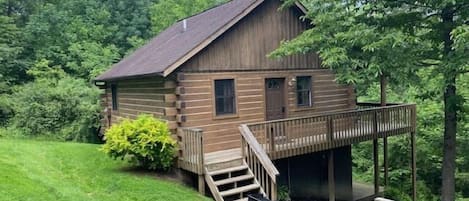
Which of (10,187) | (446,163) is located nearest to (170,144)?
(10,187)

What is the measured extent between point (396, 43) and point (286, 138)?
3.60m

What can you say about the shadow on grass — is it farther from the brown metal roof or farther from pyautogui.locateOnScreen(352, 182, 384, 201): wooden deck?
pyautogui.locateOnScreen(352, 182, 384, 201): wooden deck

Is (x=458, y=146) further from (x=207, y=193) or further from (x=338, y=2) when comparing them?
(x=207, y=193)

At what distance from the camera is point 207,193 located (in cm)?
1012

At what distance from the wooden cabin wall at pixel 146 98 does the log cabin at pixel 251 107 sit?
0.03 meters

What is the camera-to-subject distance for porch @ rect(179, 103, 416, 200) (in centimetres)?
1002

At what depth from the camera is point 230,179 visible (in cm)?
993

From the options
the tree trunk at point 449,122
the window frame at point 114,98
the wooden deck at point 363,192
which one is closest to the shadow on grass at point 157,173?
the window frame at point 114,98

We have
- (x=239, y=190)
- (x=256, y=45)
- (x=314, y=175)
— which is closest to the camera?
(x=239, y=190)

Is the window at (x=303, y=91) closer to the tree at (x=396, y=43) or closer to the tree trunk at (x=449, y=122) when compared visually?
the tree at (x=396, y=43)

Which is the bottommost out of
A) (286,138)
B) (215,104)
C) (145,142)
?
(286,138)

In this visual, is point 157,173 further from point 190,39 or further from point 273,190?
point 190,39

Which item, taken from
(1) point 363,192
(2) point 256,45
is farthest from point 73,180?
(1) point 363,192

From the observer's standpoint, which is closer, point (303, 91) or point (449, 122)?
point (449, 122)
